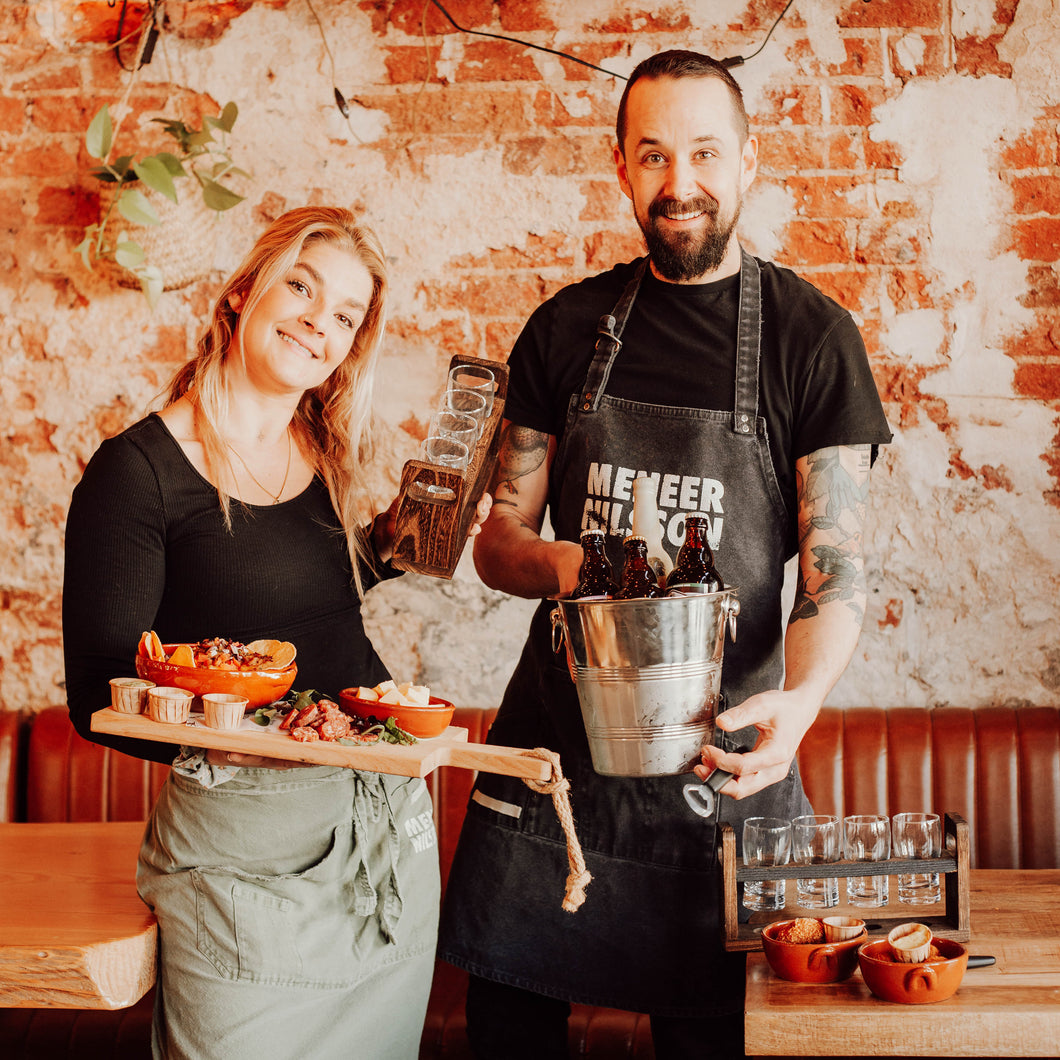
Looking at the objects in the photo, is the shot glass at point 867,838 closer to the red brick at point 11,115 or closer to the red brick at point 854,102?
the red brick at point 854,102

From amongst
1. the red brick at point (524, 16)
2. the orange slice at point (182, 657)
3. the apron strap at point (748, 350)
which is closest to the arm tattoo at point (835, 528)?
the apron strap at point (748, 350)

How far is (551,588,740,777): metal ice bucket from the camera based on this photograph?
1.58 meters

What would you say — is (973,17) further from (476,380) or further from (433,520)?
(433,520)

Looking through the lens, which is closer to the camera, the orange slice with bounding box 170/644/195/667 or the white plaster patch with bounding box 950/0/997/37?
the orange slice with bounding box 170/644/195/667

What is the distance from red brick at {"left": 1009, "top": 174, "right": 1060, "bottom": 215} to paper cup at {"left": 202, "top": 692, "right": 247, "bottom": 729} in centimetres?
253

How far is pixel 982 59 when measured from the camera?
3051mm

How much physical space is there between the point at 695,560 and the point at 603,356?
0.51 metres

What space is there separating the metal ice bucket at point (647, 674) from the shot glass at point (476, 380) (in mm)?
552

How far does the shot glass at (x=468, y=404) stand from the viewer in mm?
2041

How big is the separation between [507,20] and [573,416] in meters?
1.66

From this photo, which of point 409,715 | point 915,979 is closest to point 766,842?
point 915,979

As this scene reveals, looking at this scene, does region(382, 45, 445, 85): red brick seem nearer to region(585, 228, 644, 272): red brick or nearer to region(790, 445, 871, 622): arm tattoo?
region(585, 228, 644, 272): red brick

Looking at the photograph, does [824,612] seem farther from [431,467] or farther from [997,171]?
[997,171]

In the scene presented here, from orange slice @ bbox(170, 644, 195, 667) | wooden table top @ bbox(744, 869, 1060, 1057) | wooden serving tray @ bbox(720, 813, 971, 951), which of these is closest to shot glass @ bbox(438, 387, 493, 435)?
orange slice @ bbox(170, 644, 195, 667)
